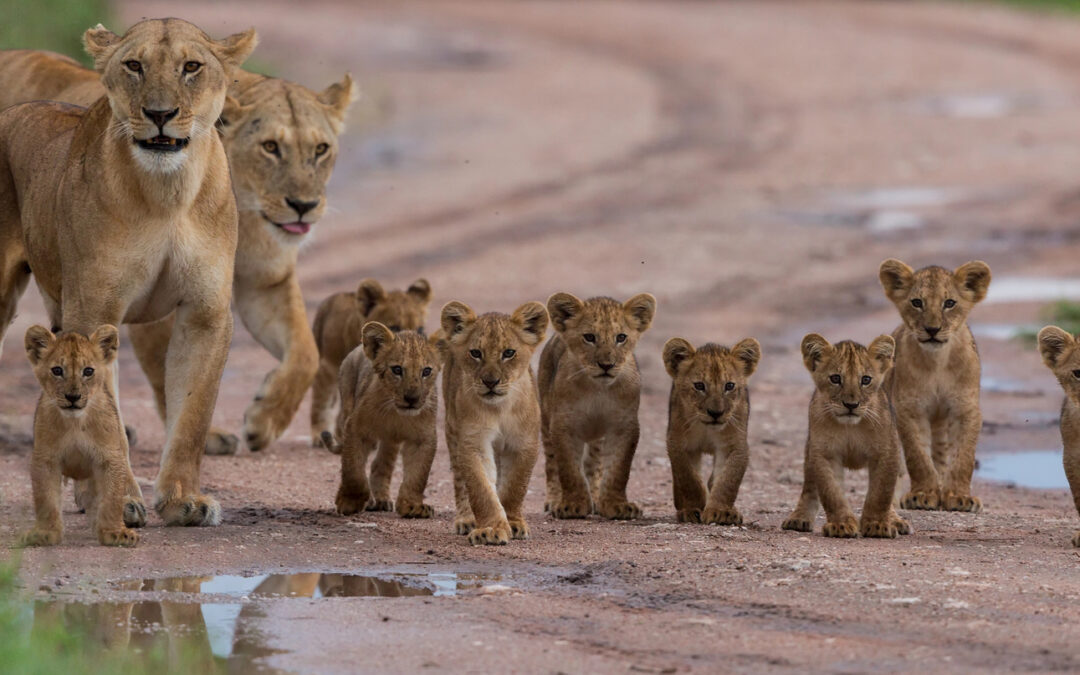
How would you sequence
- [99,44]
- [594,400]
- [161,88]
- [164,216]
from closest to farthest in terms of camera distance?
[161,88] → [164,216] → [99,44] → [594,400]

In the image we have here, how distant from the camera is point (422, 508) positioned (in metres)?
7.94

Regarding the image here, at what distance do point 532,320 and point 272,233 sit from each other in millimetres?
2064

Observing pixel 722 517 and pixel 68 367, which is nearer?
pixel 68 367

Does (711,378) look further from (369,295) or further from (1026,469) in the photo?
(1026,469)

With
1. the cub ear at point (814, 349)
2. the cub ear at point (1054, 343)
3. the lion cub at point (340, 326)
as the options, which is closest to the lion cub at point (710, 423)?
the cub ear at point (814, 349)

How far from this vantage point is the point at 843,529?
7504 millimetres

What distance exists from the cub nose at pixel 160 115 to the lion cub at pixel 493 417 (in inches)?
49.0

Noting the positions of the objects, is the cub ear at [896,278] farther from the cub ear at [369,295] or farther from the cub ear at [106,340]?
the cub ear at [106,340]

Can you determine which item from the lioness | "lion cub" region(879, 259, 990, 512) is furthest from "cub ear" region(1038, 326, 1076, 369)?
the lioness

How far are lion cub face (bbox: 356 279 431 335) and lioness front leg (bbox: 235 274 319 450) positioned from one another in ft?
0.99

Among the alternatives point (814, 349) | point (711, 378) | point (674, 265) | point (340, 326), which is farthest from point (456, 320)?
point (674, 265)

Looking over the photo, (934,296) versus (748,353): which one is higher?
(934,296)

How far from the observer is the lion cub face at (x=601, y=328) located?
7.79m

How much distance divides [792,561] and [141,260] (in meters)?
2.67
